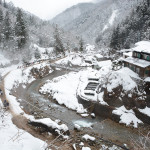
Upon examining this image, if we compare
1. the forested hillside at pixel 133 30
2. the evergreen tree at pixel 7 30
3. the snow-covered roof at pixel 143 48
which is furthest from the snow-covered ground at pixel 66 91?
the forested hillside at pixel 133 30

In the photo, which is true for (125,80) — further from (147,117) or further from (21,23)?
(21,23)

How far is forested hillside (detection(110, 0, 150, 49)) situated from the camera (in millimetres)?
65062

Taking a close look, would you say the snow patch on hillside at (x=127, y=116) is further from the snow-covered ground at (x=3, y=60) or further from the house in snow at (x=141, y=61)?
the snow-covered ground at (x=3, y=60)

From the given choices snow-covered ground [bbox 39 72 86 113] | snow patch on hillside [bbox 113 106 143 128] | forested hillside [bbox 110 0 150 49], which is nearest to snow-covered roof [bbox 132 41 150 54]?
snow patch on hillside [bbox 113 106 143 128]

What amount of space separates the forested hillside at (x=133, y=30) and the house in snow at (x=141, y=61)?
35199 millimetres

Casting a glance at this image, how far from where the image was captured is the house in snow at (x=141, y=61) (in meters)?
26.3

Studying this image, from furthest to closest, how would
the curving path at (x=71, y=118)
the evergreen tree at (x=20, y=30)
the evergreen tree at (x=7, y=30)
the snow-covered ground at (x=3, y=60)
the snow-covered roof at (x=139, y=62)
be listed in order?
the evergreen tree at (x=7, y=30), the evergreen tree at (x=20, y=30), the snow-covered ground at (x=3, y=60), the snow-covered roof at (x=139, y=62), the curving path at (x=71, y=118)

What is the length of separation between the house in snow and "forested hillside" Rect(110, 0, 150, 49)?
3520 cm

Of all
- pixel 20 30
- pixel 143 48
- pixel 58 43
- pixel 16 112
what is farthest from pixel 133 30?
pixel 16 112

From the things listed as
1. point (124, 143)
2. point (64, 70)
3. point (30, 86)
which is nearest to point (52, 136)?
point (124, 143)

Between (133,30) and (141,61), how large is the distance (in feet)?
162

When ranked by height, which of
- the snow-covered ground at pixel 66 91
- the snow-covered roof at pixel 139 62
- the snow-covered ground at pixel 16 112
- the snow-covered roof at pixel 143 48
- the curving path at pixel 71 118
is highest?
the snow-covered roof at pixel 143 48

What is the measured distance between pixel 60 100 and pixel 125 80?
12.8 m

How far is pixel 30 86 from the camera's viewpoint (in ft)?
127
